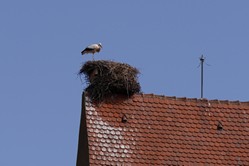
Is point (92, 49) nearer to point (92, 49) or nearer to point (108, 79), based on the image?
point (92, 49)

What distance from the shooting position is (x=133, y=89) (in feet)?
127

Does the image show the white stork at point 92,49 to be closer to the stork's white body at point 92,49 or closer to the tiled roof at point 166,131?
the stork's white body at point 92,49

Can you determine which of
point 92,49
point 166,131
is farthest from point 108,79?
point 166,131

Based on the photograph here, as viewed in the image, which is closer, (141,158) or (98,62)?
(141,158)

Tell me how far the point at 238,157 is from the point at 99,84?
3.76 meters

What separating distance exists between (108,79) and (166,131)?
203 cm

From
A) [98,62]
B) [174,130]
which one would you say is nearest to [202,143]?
[174,130]

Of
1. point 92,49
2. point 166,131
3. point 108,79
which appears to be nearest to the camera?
point 166,131

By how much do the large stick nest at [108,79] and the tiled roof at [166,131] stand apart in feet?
0.78

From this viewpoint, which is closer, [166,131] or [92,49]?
[166,131]

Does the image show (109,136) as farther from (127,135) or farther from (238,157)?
(238,157)

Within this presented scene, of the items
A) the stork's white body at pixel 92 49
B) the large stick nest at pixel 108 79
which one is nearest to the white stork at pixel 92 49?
the stork's white body at pixel 92 49

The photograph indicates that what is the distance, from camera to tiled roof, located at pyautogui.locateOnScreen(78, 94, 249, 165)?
1457 inches

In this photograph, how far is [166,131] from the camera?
124 feet
